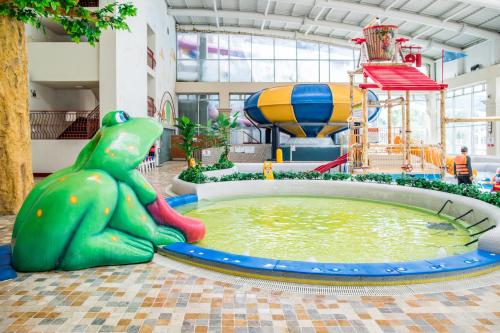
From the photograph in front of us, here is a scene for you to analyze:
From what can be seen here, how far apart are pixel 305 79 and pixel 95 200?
2198 centimetres

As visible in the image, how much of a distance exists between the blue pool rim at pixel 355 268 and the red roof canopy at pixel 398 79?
5117mm

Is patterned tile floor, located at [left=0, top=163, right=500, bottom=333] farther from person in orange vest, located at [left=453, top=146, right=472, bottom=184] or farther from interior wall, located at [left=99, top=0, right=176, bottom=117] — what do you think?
interior wall, located at [left=99, top=0, right=176, bottom=117]

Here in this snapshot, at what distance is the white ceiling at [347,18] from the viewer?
54.7ft

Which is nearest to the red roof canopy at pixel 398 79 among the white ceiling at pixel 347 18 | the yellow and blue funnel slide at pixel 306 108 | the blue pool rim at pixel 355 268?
the yellow and blue funnel slide at pixel 306 108

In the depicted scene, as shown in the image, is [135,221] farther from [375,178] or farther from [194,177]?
[375,178]

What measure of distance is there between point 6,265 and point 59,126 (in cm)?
1025

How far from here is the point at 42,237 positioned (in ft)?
10.5

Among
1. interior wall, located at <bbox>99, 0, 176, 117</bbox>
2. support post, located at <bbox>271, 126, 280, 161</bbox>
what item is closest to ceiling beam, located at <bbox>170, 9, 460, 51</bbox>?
interior wall, located at <bbox>99, 0, 176, 117</bbox>

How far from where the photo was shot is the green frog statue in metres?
3.22

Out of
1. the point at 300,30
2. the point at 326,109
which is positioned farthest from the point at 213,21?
the point at 326,109

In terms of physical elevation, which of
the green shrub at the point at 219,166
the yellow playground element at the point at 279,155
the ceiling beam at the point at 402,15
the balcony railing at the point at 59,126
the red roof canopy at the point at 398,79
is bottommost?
the green shrub at the point at 219,166

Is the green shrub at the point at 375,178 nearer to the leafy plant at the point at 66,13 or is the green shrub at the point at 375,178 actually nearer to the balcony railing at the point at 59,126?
the leafy plant at the point at 66,13

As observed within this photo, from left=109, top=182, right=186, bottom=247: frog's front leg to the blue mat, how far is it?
81 cm

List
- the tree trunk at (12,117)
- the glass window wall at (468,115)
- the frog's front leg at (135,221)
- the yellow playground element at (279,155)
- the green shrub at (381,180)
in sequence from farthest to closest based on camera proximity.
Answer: the glass window wall at (468,115)
the yellow playground element at (279,155)
the green shrub at (381,180)
the tree trunk at (12,117)
the frog's front leg at (135,221)
